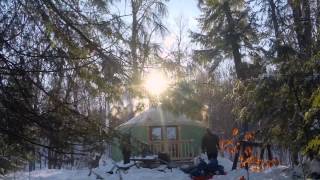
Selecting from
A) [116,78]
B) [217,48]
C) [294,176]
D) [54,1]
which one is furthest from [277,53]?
[217,48]

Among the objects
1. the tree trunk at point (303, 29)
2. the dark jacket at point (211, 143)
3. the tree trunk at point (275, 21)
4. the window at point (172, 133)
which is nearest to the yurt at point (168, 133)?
the window at point (172, 133)

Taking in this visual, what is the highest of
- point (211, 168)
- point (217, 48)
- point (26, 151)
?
point (217, 48)

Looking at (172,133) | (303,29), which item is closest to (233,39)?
(172,133)

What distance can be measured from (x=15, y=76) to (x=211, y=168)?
10.5 metres

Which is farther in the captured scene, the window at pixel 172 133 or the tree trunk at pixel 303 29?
the window at pixel 172 133

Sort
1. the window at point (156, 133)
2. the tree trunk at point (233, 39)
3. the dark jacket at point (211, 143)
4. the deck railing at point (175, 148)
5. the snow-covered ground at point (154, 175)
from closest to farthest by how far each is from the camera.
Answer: the snow-covered ground at point (154, 175)
the dark jacket at point (211, 143)
the deck railing at point (175, 148)
the tree trunk at point (233, 39)
the window at point (156, 133)

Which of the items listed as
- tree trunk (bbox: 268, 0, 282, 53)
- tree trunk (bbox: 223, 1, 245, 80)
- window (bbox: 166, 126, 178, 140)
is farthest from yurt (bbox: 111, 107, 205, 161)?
tree trunk (bbox: 268, 0, 282, 53)

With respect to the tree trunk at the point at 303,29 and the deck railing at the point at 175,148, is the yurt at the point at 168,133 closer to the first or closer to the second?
the deck railing at the point at 175,148

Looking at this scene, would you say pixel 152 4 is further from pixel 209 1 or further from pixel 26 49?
pixel 26 49

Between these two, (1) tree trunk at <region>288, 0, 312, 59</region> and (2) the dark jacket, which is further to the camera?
(2) the dark jacket

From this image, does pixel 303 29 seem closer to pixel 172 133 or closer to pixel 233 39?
pixel 233 39

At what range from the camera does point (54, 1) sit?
588cm

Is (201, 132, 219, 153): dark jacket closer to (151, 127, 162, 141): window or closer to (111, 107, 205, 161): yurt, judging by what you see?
(111, 107, 205, 161): yurt

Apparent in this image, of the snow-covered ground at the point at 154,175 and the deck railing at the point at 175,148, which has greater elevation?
the deck railing at the point at 175,148
